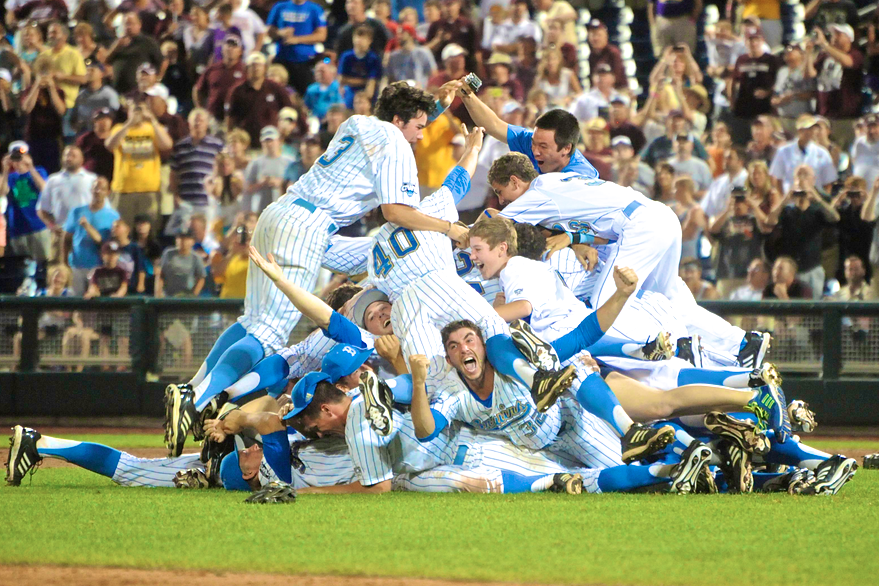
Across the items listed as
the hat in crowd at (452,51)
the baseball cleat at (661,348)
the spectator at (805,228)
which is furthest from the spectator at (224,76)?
the baseball cleat at (661,348)

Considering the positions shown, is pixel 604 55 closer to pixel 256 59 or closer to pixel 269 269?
pixel 256 59

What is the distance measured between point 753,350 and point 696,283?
350 centimetres

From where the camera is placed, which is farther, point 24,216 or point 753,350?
point 24,216

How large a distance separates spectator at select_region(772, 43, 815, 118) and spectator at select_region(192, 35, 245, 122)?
6.03 meters

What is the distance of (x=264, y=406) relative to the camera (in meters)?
6.82

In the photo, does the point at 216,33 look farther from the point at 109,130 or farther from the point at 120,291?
the point at 120,291

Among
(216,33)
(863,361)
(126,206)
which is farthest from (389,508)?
(216,33)

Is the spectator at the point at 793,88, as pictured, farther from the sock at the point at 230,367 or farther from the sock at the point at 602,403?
the sock at the point at 230,367

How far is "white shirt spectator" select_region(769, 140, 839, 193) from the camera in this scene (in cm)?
1152

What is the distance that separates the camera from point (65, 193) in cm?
1275

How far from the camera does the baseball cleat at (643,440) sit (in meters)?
5.68

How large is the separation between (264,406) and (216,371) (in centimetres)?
36

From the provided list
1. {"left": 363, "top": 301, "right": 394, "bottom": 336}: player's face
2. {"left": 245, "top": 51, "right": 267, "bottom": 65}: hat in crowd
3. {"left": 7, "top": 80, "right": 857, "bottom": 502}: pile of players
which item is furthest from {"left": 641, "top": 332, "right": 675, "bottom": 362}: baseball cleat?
{"left": 245, "top": 51, "right": 267, "bottom": 65}: hat in crowd

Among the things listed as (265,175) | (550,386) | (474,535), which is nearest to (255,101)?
(265,175)
